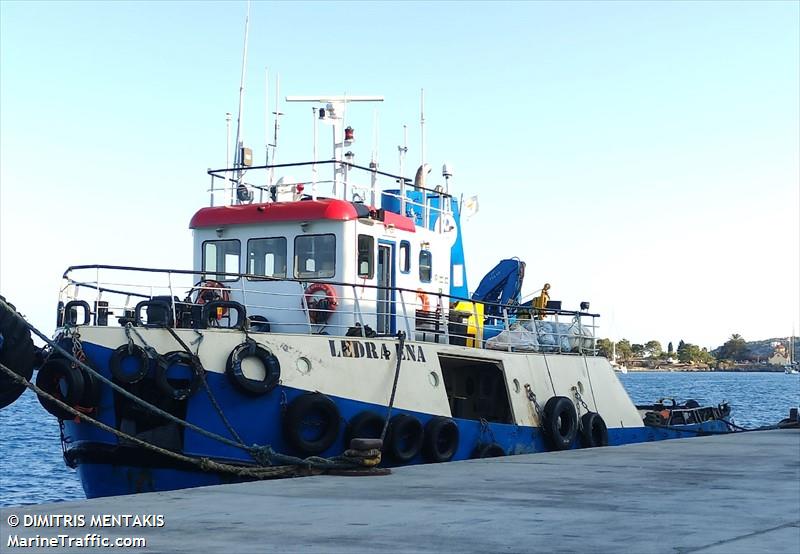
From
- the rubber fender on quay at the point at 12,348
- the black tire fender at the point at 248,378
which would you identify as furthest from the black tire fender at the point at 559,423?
the rubber fender on quay at the point at 12,348

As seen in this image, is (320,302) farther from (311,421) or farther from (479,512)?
(479,512)

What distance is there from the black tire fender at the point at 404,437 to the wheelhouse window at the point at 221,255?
3.69 metres

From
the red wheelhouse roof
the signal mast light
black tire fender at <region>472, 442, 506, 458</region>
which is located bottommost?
black tire fender at <region>472, 442, 506, 458</region>

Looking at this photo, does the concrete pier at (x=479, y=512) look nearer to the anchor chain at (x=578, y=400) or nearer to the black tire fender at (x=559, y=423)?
the black tire fender at (x=559, y=423)

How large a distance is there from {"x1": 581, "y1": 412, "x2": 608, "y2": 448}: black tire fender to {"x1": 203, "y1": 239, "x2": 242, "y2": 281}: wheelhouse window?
6231mm

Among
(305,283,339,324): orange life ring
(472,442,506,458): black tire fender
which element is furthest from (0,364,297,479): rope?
(472,442,506,458): black tire fender

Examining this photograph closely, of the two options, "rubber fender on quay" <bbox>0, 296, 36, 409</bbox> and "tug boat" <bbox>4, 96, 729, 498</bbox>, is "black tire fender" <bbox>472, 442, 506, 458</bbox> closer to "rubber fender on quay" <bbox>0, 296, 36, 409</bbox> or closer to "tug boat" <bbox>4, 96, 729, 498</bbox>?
"tug boat" <bbox>4, 96, 729, 498</bbox>

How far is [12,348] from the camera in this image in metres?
10.3

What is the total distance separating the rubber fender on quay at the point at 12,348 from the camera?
33.5 ft

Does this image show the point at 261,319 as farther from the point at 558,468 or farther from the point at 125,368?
the point at 558,468

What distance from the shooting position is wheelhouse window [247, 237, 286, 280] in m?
14.2

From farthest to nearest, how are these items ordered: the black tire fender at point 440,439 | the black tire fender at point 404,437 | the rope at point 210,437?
the black tire fender at point 440,439, the black tire fender at point 404,437, the rope at point 210,437

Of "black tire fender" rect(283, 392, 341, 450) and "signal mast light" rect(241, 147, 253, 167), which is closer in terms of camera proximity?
"black tire fender" rect(283, 392, 341, 450)

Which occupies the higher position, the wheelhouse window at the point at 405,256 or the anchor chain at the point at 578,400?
the wheelhouse window at the point at 405,256
